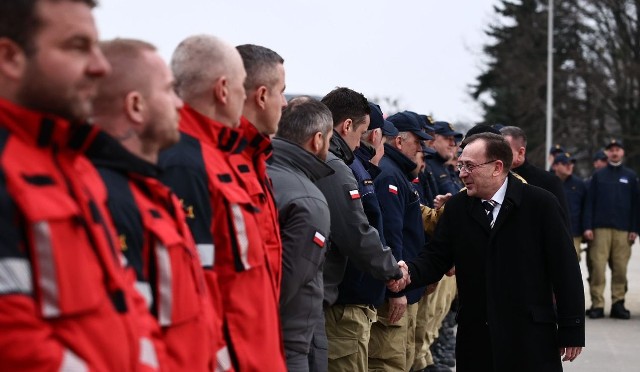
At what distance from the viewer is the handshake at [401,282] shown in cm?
663

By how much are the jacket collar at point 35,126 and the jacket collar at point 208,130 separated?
4.85ft

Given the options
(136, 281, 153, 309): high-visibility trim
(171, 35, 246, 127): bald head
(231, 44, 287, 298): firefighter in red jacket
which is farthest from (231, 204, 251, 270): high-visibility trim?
(136, 281, 153, 309): high-visibility trim

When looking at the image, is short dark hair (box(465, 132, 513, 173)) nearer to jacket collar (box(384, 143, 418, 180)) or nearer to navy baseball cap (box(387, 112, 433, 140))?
jacket collar (box(384, 143, 418, 180))

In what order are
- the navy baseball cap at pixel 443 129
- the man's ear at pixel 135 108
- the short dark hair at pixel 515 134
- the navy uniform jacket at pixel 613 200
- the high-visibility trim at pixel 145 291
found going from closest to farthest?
the high-visibility trim at pixel 145 291, the man's ear at pixel 135 108, the short dark hair at pixel 515 134, the navy baseball cap at pixel 443 129, the navy uniform jacket at pixel 613 200

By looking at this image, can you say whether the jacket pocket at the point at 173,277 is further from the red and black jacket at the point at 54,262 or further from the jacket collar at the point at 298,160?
the jacket collar at the point at 298,160

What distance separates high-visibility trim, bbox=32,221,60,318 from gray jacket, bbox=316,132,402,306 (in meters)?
3.55

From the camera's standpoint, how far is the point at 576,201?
1569 centimetres

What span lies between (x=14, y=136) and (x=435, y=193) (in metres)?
8.71

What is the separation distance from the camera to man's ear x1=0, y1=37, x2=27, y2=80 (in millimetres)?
2457

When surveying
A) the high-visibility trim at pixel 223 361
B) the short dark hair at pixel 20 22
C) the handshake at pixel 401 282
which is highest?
the short dark hair at pixel 20 22

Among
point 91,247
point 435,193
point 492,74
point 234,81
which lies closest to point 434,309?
point 435,193

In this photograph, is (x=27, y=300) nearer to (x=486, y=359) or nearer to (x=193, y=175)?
(x=193, y=175)

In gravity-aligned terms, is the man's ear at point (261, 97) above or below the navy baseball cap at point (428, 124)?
above

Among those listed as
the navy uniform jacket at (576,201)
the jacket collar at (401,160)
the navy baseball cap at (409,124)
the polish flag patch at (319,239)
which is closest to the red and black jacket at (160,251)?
the polish flag patch at (319,239)
